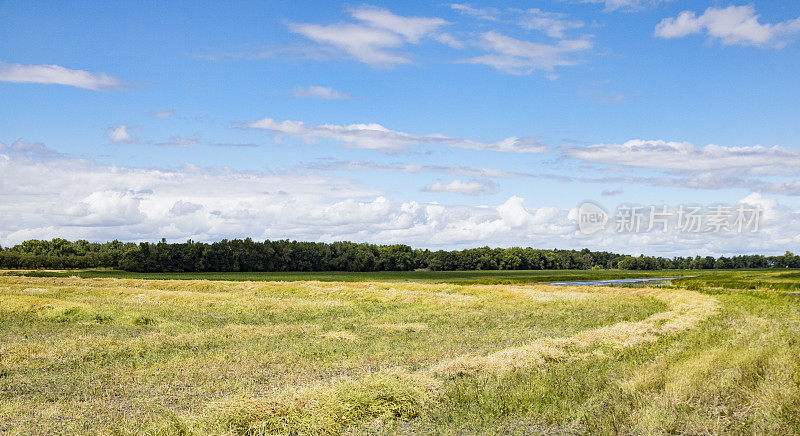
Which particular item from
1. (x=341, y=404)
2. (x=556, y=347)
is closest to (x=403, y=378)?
(x=341, y=404)

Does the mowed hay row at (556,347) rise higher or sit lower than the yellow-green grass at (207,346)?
higher

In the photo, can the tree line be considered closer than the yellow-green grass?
No

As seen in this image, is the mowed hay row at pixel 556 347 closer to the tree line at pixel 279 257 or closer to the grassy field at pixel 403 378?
the grassy field at pixel 403 378

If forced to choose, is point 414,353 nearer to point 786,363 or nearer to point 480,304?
point 786,363

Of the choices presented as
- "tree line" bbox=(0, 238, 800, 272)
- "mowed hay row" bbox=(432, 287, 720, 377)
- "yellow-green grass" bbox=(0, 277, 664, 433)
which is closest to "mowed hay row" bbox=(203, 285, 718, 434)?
"mowed hay row" bbox=(432, 287, 720, 377)

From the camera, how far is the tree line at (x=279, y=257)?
122 meters

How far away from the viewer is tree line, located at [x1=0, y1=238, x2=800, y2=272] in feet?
401

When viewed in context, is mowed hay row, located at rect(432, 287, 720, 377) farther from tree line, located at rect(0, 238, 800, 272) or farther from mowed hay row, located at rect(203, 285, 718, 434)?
tree line, located at rect(0, 238, 800, 272)

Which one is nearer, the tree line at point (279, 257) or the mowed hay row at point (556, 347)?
the mowed hay row at point (556, 347)

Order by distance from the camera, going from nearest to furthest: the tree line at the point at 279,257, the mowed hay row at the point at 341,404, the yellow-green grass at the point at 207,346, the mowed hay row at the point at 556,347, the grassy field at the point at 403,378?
the mowed hay row at the point at 341,404 < the grassy field at the point at 403,378 < the yellow-green grass at the point at 207,346 < the mowed hay row at the point at 556,347 < the tree line at the point at 279,257

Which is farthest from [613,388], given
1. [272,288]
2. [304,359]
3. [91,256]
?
[91,256]

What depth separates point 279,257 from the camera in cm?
13912

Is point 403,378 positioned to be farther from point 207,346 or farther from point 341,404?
point 207,346

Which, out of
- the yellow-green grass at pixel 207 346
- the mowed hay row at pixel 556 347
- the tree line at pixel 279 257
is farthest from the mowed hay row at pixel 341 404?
the tree line at pixel 279 257
